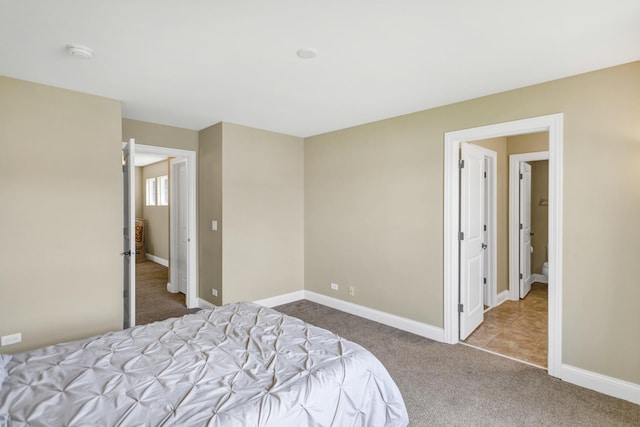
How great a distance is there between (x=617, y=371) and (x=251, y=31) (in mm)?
3620

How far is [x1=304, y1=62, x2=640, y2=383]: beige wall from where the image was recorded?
240 centimetres

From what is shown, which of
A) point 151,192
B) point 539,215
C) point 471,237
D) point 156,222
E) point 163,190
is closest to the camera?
point 471,237

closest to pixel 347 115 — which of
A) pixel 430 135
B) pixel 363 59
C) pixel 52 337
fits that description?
pixel 430 135

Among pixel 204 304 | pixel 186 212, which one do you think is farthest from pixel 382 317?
pixel 186 212

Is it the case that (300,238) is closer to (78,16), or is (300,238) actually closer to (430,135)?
(430,135)

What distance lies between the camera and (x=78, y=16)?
1.81 metres

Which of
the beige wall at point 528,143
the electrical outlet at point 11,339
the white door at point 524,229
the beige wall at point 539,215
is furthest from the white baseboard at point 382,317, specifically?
the beige wall at point 539,215

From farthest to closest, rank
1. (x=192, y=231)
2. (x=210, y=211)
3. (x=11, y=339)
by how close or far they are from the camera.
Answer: (x=192, y=231) → (x=210, y=211) → (x=11, y=339)

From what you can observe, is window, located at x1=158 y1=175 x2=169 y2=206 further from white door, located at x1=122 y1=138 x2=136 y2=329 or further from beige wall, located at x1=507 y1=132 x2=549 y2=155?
beige wall, located at x1=507 y1=132 x2=549 y2=155

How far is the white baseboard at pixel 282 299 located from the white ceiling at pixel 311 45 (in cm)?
274

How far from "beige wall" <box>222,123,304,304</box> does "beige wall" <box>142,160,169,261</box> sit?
443cm

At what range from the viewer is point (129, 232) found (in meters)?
3.31

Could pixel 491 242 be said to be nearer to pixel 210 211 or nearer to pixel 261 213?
pixel 261 213

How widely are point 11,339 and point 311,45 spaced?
11.1 ft
